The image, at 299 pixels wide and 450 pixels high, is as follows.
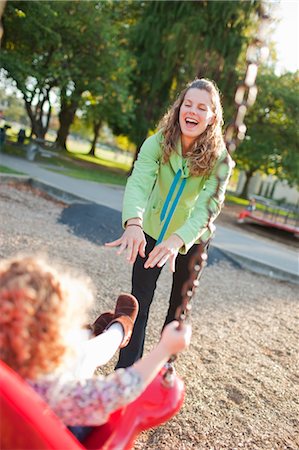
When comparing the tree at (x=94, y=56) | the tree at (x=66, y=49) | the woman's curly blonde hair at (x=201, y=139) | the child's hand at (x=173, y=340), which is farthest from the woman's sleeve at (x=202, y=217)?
the tree at (x=94, y=56)

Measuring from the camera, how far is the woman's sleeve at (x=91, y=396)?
3.59 ft

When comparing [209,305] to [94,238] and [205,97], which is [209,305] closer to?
[94,238]

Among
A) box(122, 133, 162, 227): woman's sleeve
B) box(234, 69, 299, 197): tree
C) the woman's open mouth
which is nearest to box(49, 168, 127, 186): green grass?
box(234, 69, 299, 197): tree

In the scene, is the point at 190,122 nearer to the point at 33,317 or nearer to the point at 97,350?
the point at 97,350

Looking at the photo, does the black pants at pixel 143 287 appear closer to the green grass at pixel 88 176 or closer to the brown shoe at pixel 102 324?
the brown shoe at pixel 102 324

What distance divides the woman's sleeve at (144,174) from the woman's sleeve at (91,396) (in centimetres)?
80

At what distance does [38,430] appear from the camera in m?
0.90

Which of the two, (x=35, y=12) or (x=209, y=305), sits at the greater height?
(x=35, y=12)

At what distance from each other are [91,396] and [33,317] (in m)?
0.22

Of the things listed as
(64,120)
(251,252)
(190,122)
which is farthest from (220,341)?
(64,120)

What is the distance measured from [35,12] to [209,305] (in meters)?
9.95

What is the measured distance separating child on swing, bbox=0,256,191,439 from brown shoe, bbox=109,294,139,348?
1.84 feet

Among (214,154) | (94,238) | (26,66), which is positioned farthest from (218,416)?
(26,66)

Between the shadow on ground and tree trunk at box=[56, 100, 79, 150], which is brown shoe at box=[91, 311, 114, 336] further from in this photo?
tree trunk at box=[56, 100, 79, 150]
